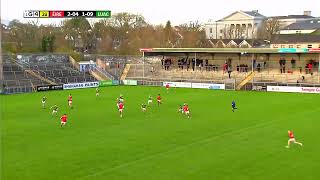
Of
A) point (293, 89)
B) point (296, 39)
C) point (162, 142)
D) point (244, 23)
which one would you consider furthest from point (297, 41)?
point (162, 142)

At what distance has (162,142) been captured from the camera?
2697 cm

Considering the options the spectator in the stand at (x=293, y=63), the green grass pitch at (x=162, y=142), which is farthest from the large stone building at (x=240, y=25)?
the green grass pitch at (x=162, y=142)

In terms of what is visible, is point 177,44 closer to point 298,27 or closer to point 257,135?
point 298,27

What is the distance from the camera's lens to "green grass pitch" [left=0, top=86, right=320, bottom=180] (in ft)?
68.0

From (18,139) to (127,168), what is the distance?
A: 10064 mm

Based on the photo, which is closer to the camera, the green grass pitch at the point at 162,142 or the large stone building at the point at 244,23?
the green grass pitch at the point at 162,142

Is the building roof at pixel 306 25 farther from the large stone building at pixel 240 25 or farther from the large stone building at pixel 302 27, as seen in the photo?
the large stone building at pixel 240 25

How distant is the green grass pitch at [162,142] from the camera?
68.0ft

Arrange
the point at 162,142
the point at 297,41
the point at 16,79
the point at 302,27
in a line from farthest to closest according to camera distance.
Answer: the point at 302,27 < the point at 297,41 < the point at 16,79 < the point at 162,142

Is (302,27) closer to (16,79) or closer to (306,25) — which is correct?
(306,25)

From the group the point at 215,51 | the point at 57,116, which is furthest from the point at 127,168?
the point at 215,51
